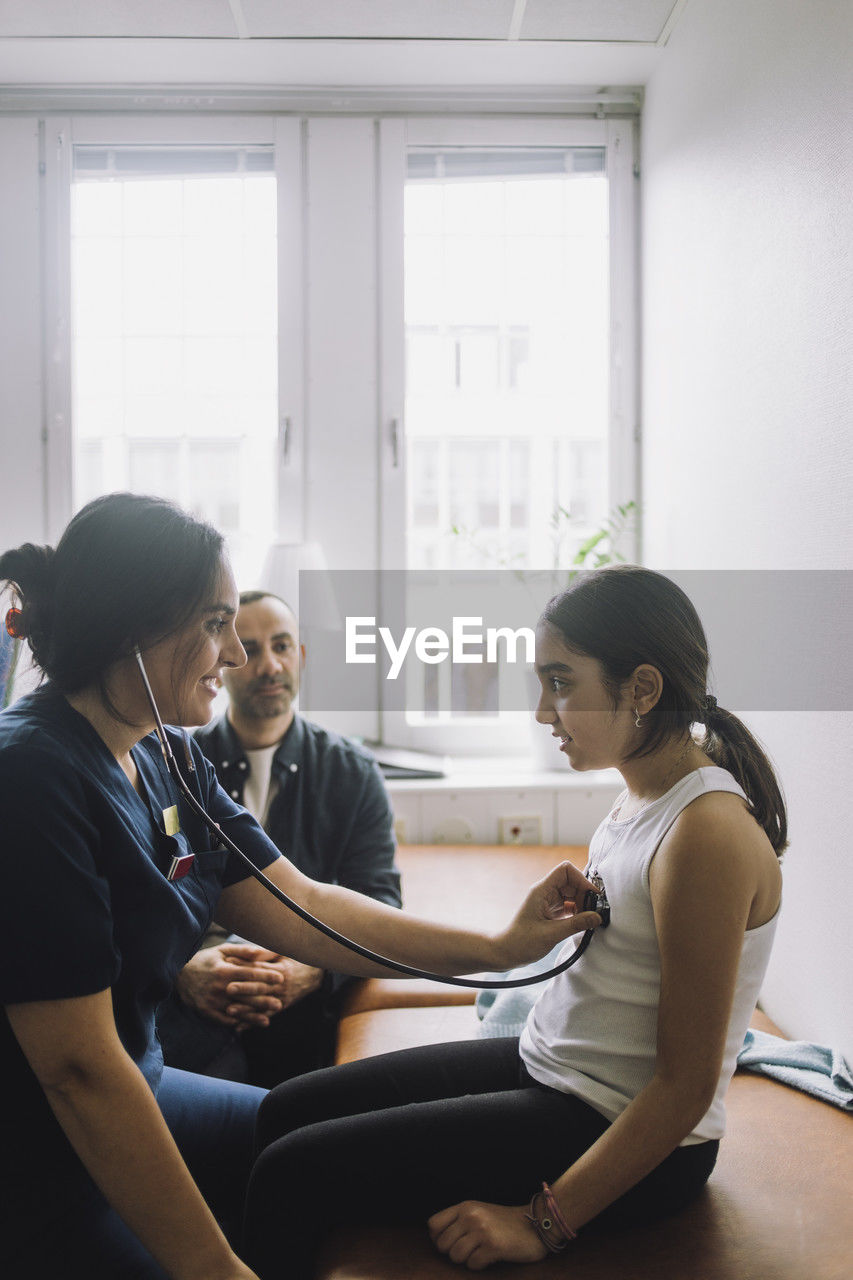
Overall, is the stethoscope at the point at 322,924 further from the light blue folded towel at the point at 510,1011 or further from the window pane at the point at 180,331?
the window pane at the point at 180,331

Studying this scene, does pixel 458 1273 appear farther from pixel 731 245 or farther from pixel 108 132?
pixel 108 132

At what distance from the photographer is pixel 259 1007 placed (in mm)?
1508

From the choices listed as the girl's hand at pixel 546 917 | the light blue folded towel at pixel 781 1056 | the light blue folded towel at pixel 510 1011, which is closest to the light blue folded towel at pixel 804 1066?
the light blue folded towel at pixel 781 1056

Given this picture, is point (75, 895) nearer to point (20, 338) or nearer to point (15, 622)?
point (15, 622)

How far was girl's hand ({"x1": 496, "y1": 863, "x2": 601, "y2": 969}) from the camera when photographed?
1.07 metres

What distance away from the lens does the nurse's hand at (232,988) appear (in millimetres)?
1506

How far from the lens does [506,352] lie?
8.65 feet

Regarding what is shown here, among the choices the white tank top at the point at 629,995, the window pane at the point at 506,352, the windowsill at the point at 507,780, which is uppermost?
the window pane at the point at 506,352

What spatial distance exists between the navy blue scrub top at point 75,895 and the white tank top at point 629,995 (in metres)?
0.45

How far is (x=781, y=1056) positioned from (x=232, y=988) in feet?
2.81

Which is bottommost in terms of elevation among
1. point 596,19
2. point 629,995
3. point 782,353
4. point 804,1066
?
point 804,1066

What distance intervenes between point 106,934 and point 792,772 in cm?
109

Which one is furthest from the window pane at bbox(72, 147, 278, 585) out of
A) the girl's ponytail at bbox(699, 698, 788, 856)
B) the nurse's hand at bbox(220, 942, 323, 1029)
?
the girl's ponytail at bbox(699, 698, 788, 856)
